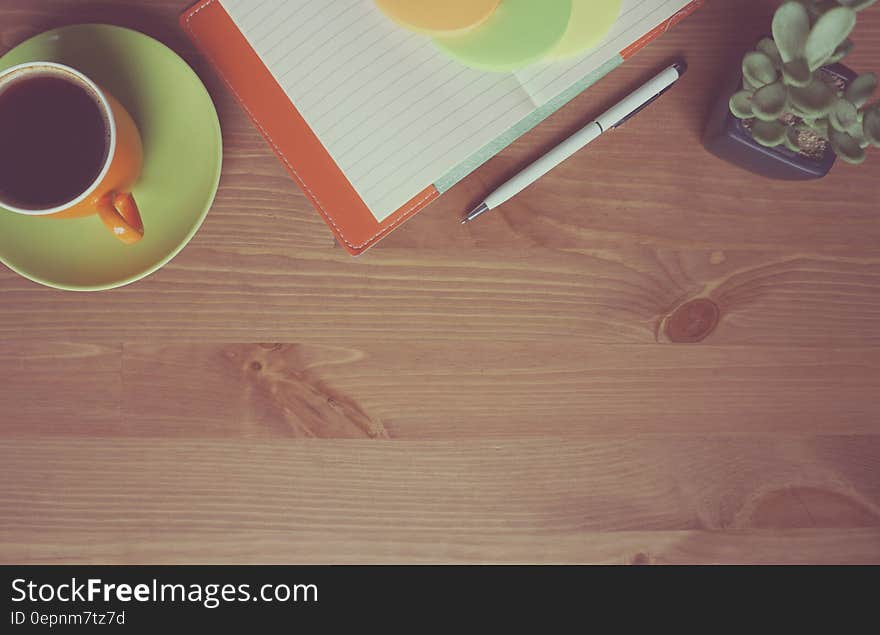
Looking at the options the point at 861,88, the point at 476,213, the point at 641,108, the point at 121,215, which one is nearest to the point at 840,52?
the point at 861,88

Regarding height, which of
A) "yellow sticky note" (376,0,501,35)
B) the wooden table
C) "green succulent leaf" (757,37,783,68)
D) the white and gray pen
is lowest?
the wooden table

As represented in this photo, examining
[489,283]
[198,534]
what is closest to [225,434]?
[198,534]

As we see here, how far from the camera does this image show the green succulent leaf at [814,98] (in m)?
0.41

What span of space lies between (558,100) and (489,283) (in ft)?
0.50

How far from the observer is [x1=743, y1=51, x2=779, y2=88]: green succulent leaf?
429 mm

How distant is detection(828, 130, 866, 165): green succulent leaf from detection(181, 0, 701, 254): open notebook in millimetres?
166

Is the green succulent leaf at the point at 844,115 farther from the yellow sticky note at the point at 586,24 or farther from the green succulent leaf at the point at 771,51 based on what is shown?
the yellow sticky note at the point at 586,24

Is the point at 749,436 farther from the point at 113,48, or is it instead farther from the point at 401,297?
the point at 113,48

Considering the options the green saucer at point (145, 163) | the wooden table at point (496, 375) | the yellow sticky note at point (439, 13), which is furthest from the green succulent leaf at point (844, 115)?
the green saucer at point (145, 163)

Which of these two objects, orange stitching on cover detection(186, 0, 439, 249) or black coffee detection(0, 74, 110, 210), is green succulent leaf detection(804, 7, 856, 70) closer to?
orange stitching on cover detection(186, 0, 439, 249)

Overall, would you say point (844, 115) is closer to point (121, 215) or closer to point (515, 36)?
point (515, 36)

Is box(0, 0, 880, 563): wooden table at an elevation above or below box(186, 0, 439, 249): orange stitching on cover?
below

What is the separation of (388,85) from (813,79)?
289mm

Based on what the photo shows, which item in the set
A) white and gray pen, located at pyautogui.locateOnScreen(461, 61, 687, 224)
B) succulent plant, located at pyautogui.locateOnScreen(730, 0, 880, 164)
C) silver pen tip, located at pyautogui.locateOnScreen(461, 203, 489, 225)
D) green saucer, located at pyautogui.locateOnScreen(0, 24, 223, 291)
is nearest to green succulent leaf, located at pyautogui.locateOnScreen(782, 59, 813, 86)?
succulent plant, located at pyautogui.locateOnScreen(730, 0, 880, 164)
